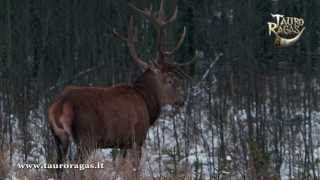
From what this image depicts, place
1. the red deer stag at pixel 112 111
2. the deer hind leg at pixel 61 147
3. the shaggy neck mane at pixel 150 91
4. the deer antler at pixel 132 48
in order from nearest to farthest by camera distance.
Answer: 1. the deer hind leg at pixel 61 147
2. the red deer stag at pixel 112 111
3. the shaggy neck mane at pixel 150 91
4. the deer antler at pixel 132 48

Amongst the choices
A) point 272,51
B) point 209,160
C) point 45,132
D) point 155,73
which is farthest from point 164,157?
point 272,51

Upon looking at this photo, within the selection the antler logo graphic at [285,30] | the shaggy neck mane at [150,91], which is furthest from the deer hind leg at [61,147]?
the antler logo graphic at [285,30]

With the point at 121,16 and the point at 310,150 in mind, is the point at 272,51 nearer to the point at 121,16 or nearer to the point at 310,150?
the point at 121,16

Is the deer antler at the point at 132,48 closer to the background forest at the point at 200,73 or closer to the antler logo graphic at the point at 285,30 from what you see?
the background forest at the point at 200,73

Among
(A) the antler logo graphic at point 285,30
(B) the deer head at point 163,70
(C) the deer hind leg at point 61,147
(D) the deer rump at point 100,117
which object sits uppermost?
(A) the antler logo graphic at point 285,30

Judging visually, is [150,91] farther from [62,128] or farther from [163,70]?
[62,128]

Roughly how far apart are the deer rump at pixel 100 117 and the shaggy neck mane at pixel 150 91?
386 mm

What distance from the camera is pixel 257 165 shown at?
11.1 metres

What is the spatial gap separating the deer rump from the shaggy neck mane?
386mm

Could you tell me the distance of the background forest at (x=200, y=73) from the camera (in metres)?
14.3

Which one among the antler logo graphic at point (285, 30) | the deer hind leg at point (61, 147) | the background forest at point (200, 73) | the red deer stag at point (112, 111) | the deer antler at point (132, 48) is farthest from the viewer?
the antler logo graphic at point (285, 30)

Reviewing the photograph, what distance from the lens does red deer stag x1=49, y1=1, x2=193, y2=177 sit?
7.94 m

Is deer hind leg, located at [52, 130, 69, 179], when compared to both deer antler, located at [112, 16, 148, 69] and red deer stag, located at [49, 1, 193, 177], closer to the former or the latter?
red deer stag, located at [49, 1, 193, 177]

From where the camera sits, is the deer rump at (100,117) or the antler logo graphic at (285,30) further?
the antler logo graphic at (285,30)
